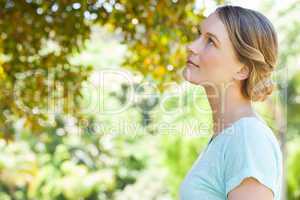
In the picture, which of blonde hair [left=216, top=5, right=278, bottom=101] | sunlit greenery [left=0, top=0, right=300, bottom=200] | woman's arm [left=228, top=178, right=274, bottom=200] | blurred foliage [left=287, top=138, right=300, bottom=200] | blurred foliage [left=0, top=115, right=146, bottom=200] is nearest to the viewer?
woman's arm [left=228, top=178, right=274, bottom=200]

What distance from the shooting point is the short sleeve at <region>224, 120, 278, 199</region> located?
138 centimetres

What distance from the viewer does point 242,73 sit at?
156 centimetres

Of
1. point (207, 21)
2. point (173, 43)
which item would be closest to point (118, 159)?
point (173, 43)

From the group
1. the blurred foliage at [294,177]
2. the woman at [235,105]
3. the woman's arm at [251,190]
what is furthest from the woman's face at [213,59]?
the blurred foliage at [294,177]

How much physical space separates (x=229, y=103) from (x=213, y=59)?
0.12 metres

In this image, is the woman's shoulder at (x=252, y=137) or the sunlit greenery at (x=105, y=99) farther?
the sunlit greenery at (x=105, y=99)

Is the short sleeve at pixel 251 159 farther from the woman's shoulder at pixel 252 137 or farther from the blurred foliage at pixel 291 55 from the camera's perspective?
the blurred foliage at pixel 291 55

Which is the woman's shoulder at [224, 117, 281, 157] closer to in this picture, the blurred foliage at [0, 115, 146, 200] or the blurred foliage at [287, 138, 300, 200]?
the blurred foliage at [0, 115, 146, 200]

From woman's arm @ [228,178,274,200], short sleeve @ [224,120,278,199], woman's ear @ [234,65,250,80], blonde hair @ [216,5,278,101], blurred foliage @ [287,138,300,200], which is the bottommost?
blurred foliage @ [287,138,300,200]

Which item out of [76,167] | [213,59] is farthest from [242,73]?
[76,167]

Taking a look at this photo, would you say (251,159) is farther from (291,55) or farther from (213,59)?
(291,55)

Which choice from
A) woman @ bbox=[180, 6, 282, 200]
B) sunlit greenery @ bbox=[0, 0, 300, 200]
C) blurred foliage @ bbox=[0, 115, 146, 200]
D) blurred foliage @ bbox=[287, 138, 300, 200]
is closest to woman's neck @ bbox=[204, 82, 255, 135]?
woman @ bbox=[180, 6, 282, 200]

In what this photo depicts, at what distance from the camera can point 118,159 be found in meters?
8.48

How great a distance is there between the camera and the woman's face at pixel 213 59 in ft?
5.10
